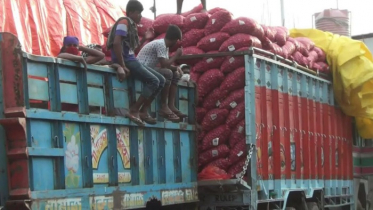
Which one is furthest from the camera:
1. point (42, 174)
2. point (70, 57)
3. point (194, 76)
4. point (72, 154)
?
point (194, 76)

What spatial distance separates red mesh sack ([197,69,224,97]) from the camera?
8.38 metres

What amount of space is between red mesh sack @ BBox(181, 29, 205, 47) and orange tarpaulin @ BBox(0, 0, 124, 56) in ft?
8.04

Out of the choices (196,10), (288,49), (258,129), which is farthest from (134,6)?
(288,49)

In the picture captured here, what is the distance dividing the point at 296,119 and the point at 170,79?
3.00 m

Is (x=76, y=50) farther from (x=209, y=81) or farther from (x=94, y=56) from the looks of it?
(x=209, y=81)

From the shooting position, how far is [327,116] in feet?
37.0

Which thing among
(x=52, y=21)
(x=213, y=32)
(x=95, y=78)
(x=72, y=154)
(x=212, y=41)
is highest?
(x=52, y=21)

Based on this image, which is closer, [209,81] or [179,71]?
[179,71]

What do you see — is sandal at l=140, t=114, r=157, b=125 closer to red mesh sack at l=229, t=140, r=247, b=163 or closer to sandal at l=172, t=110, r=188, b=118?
sandal at l=172, t=110, r=188, b=118

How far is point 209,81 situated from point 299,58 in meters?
2.25

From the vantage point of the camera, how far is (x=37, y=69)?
18.4 feet

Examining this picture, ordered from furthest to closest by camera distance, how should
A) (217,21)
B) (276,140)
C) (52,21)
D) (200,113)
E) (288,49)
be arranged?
(52,21), (288,49), (276,140), (217,21), (200,113)

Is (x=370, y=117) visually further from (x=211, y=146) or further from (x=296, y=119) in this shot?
(x=211, y=146)

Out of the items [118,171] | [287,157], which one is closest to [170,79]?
[118,171]
